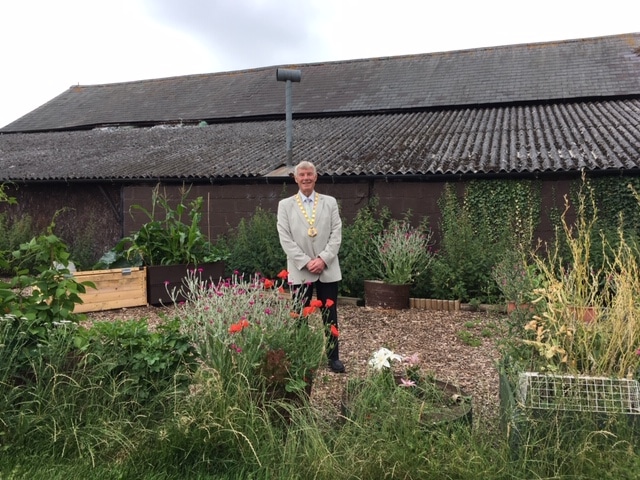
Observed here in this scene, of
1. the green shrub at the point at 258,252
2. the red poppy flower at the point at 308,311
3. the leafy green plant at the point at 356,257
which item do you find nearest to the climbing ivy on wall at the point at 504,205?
the leafy green plant at the point at 356,257

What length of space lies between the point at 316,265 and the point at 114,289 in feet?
13.7

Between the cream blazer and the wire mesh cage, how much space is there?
202 cm

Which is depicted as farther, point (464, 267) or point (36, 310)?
point (464, 267)

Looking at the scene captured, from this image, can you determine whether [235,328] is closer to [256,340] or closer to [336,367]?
[256,340]

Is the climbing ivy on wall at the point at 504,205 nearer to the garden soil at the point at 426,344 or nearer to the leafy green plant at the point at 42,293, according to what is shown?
the garden soil at the point at 426,344

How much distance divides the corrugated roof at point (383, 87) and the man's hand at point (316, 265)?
37.1ft

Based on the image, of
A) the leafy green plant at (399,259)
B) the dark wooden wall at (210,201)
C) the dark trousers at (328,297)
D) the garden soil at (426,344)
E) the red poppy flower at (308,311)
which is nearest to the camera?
the red poppy flower at (308,311)

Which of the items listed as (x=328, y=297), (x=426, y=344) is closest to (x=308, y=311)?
(x=328, y=297)

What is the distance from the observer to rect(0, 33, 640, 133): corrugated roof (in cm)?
1431

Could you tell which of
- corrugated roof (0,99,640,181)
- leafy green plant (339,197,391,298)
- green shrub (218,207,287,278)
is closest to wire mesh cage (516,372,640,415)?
leafy green plant (339,197,391,298)

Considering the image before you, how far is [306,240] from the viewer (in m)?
4.43

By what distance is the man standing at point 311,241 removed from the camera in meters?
4.33

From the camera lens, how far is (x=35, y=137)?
18.2 metres

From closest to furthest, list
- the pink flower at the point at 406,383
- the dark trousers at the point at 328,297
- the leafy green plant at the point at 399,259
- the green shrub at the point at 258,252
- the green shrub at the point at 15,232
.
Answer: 1. the pink flower at the point at 406,383
2. the dark trousers at the point at 328,297
3. the leafy green plant at the point at 399,259
4. the green shrub at the point at 258,252
5. the green shrub at the point at 15,232
